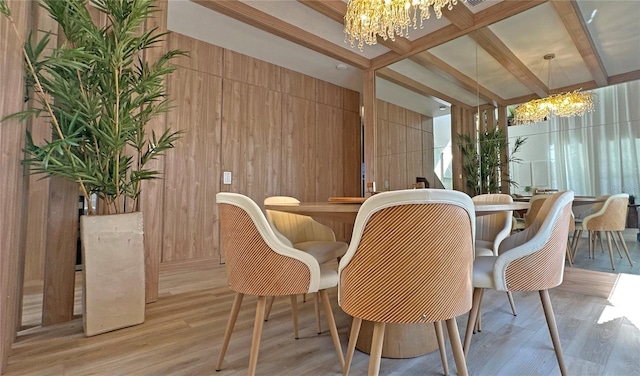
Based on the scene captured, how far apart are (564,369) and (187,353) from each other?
1.77m

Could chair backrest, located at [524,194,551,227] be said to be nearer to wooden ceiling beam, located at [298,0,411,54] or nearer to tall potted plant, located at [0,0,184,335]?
wooden ceiling beam, located at [298,0,411,54]

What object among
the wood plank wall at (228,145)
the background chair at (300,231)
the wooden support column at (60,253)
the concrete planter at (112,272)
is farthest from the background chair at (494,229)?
the wooden support column at (60,253)

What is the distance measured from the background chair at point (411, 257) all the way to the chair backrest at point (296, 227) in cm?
119

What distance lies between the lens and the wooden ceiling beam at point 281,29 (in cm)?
282

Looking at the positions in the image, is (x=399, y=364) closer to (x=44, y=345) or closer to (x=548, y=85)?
(x=44, y=345)

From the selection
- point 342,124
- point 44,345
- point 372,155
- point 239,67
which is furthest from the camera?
point 342,124

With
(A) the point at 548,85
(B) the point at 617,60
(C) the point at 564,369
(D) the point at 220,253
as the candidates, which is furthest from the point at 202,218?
(B) the point at 617,60

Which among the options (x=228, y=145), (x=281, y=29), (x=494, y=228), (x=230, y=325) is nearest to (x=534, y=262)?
(x=494, y=228)

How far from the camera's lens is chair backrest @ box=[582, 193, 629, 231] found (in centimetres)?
232

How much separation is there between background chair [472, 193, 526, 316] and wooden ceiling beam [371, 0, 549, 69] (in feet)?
6.48

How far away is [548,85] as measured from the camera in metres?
2.72

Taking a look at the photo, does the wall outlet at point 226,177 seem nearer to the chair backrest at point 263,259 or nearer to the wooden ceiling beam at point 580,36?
the chair backrest at point 263,259

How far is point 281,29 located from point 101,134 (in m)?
2.25

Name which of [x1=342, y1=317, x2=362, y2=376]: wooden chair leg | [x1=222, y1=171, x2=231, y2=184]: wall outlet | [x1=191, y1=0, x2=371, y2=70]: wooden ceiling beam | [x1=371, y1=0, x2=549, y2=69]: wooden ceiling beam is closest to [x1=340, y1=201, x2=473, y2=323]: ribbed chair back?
[x1=342, y1=317, x2=362, y2=376]: wooden chair leg
